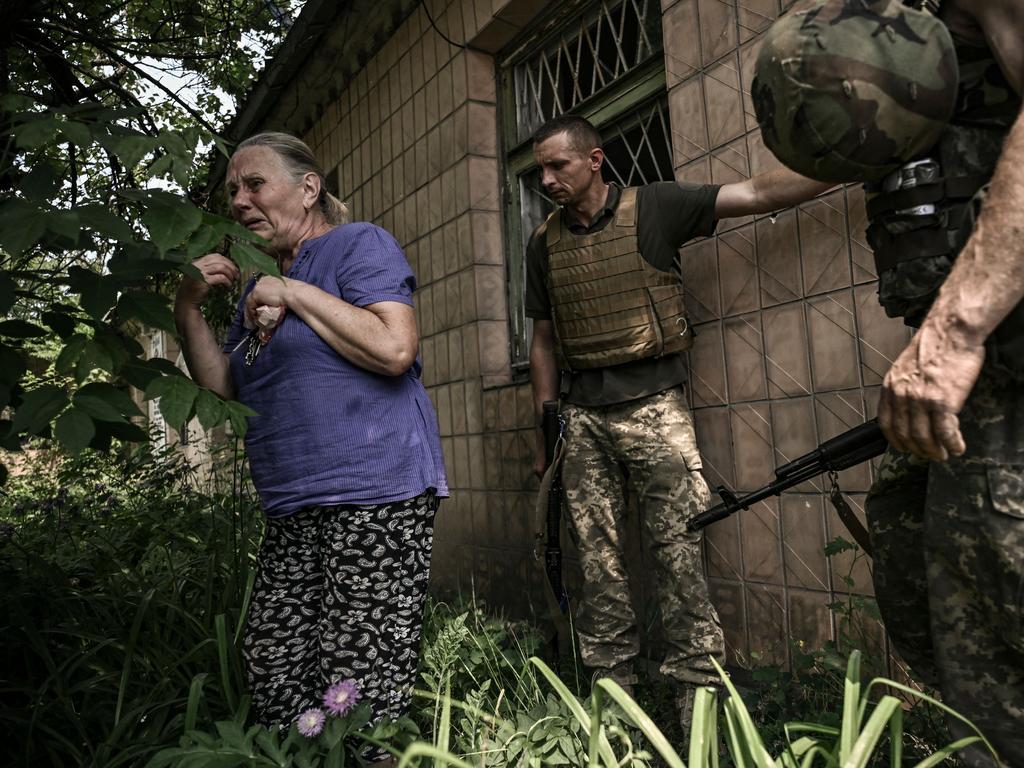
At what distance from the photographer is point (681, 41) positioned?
9.29 feet

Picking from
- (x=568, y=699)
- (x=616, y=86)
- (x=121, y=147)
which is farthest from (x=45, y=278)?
(x=616, y=86)

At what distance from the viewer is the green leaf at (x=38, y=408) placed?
1260mm

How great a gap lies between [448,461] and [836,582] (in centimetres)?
239

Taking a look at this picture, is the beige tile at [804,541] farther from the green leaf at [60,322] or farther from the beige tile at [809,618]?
the green leaf at [60,322]

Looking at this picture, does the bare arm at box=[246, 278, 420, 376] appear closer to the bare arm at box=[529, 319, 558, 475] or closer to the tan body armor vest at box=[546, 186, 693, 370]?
the tan body armor vest at box=[546, 186, 693, 370]

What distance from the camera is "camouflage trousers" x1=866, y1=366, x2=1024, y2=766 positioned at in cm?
106

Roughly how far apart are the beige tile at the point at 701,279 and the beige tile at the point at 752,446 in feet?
1.11

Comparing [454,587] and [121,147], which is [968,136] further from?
[454,587]

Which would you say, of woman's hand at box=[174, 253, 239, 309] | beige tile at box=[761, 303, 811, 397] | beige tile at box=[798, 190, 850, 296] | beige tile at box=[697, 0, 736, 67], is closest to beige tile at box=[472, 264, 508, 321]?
beige tile at box=[697, 0, 736, 67]

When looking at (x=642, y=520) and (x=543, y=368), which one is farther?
(x=543, y=368)

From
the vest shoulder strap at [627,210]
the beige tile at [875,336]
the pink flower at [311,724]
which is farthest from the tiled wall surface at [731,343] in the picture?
the pink flower at [311,724]

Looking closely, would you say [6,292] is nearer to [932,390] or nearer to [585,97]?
[932,390]

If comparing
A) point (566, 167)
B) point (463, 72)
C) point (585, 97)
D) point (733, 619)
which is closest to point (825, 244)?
point (566, 167)

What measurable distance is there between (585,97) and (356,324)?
227 centimetres
